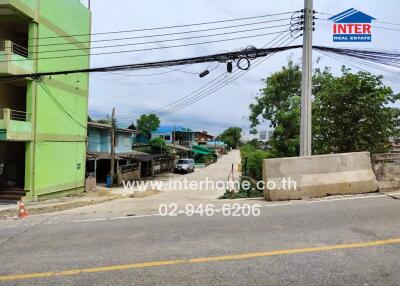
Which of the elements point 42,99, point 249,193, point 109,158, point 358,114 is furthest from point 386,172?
point 109,158

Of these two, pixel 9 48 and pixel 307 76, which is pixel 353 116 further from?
pixel 9 48

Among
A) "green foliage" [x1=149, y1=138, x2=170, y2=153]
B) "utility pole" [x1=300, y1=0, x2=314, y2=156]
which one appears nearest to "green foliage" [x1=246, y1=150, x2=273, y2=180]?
"utility pole" [x1=300, y1=0, x2=314, y2=156]

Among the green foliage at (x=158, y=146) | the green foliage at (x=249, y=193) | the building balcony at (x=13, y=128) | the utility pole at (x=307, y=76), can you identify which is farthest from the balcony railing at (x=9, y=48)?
the green foliage at (x=158, y=146)

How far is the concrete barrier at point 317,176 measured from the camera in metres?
10.6

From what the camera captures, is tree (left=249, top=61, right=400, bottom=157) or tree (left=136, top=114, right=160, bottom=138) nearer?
tree (left=249, top=61, right=400, bottom=157)

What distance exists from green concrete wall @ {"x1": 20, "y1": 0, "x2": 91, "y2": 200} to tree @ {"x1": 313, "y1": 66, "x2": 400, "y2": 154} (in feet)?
46.3

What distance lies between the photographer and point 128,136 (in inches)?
1542

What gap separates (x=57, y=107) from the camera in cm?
2039

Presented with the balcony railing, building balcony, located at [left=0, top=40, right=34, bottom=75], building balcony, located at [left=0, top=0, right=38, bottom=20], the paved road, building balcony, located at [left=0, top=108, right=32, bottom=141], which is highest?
building balcony, located at [left=0, top=0, right=38, bottom=20]

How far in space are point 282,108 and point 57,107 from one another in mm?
18757

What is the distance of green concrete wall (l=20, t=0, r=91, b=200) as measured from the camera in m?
18.0

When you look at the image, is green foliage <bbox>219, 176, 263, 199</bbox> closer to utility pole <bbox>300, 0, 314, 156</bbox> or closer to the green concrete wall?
utility pole <bbox>300, 0, 314, 156</bbox>

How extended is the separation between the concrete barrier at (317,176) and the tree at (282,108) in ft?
52.2

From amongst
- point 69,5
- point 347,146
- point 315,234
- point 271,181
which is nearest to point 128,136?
point 69,5
